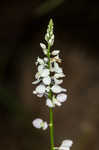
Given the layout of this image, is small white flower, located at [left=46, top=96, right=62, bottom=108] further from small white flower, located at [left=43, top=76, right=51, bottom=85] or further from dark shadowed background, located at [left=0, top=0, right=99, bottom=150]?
dark shadowed background, located at [left=0, top=0, right=99, bottom=150]

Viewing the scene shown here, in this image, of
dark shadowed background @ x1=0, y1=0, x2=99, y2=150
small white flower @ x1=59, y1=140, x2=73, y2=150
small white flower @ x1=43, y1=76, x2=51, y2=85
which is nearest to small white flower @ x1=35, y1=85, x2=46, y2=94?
small white flower @ x1=43, y1=76, x2=51, y2=85

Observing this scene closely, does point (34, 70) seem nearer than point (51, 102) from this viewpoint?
No

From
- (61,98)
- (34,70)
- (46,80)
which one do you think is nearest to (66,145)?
(61,98)

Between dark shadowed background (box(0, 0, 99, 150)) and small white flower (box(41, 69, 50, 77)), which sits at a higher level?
dark shadowed background (box(0, 0, 99, 150))

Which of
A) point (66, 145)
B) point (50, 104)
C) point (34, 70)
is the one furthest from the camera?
point (34, 70)

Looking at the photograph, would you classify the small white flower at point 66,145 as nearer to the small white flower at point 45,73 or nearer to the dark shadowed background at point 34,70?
the small white flower at point 45,73

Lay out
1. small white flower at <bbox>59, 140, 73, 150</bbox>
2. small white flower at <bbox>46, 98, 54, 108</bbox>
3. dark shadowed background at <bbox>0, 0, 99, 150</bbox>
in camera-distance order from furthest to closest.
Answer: dark shadowed background at <bbox>0, 0, 99, 150</bbox> → small white flower at <bbox>59, 140, 73, 150</bbox> → small white flower at <bbox>46, 98, 54, 108</bbox>

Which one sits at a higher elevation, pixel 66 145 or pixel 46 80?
pixel 46 80

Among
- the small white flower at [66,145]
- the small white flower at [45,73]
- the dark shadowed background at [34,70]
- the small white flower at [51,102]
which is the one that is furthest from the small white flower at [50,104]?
the dark shadowed background at [34,70]

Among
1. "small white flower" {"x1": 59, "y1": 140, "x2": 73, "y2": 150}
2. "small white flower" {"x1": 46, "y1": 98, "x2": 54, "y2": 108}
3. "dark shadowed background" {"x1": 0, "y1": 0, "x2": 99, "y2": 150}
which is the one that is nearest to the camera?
"small white flower" {"x1": 46, "y1": 98, "x2": 54, "y2": 108}

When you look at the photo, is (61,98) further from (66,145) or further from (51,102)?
(66,145)
